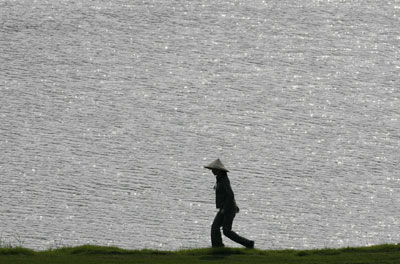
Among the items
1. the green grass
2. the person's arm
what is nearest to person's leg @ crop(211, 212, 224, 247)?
the person's arm

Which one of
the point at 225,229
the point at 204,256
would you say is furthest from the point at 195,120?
the point at 204,256

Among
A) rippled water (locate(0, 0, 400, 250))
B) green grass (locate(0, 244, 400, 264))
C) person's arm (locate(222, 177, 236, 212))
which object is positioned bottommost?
rippled water (locate(0, 0, 400, 250))

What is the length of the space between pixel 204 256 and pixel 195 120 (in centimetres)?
3853

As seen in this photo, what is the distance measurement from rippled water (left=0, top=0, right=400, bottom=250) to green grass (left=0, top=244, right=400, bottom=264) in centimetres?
1477

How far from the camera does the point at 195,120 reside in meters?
68.2

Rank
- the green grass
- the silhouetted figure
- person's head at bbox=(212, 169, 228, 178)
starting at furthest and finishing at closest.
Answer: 1. the silhouetted figure
2. person's head at bbox=(212, 169, 228, 178)
3. the green grass

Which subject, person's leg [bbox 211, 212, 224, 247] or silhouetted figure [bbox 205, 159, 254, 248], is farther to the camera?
person's leg [bbox 211, 212, 224, 247]

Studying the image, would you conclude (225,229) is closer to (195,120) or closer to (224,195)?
(224,195)

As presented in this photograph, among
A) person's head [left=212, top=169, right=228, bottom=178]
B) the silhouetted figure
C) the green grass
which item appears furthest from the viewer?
the silhouetted figure

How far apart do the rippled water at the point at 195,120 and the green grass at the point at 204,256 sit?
1477 centimetres

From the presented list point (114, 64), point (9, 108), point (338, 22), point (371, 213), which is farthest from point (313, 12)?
point (371, 213)

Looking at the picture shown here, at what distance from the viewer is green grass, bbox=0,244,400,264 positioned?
95.8 feet

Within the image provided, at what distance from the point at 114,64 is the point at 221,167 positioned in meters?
49.6

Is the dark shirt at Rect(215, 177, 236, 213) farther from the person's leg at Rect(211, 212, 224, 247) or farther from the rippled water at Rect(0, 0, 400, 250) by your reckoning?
the rippled water at Rect(0, 0, 400, 250)
